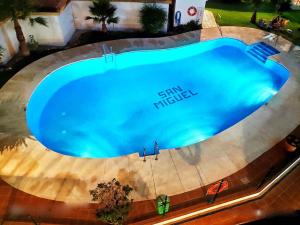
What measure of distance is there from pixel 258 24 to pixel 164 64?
9086 millimetres

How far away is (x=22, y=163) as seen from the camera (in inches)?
486

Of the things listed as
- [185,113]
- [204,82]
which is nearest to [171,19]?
[204,82]

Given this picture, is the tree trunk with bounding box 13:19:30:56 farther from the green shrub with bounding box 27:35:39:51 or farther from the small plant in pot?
the small plant in pot

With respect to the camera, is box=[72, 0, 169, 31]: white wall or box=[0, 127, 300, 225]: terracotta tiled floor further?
box=[72, 0, 169, 31]: white wall

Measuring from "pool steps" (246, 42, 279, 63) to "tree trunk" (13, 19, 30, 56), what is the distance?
15.5m

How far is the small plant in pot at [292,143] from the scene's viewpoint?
500 inches

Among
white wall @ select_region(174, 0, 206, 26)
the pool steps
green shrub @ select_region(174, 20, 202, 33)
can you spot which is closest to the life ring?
white wall @ select_region(174, 0, 206, 26)

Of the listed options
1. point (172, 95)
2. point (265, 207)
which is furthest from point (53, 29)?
point (265, 207)

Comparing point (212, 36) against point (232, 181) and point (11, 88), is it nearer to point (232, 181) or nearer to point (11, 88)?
point (232, 181)

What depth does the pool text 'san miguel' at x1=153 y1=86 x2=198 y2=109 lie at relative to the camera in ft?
55.8

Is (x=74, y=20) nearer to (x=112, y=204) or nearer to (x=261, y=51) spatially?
(x=261, y=51)

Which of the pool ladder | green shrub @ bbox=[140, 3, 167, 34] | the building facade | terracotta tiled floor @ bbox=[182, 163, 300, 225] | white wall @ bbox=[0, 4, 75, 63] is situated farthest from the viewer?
green shrub @ bbox=[140, 3, 167, 34]

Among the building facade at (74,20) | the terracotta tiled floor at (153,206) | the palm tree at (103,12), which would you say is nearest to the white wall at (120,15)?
the building facade at (74,20)

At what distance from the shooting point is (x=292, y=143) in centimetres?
1271
